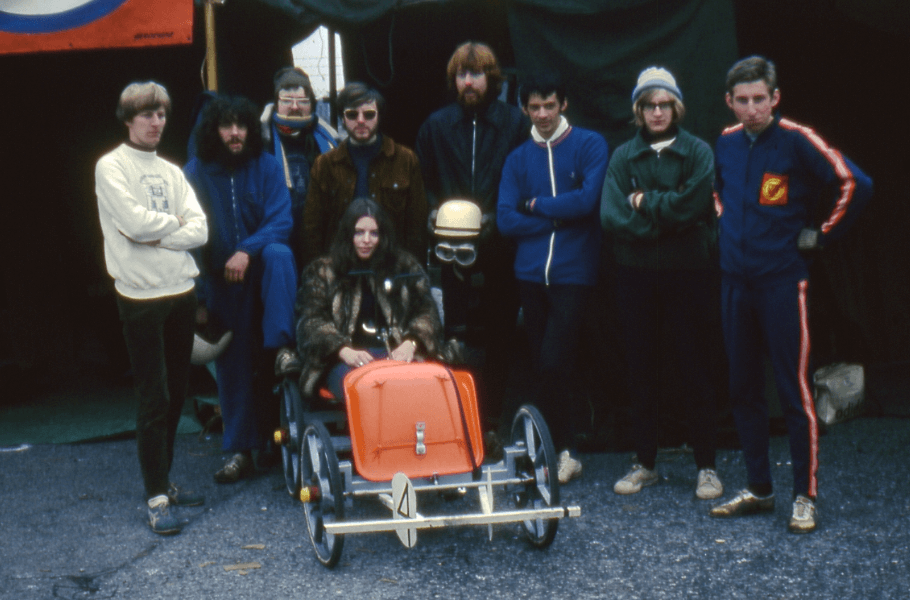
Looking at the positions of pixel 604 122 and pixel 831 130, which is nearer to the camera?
pixel 604 122

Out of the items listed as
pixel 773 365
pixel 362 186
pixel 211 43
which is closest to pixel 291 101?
pixel 362 186

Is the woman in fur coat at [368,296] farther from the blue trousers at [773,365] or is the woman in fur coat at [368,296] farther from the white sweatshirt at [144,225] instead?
the blue trousers at [773,365]

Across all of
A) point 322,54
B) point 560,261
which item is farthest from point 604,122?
point 322,54

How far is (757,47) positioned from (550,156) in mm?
3079

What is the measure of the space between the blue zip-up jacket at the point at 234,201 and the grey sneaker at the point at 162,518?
1278 mm

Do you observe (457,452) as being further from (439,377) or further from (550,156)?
(550,156)

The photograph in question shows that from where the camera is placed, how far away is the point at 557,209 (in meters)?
4.87

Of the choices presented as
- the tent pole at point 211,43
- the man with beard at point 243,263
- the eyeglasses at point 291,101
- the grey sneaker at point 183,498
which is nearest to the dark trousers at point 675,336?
the man with beard at point 243,263

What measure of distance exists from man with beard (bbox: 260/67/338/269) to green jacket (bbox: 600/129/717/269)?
5.98 ft

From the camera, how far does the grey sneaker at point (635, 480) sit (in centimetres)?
492

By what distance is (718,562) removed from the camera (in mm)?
3959

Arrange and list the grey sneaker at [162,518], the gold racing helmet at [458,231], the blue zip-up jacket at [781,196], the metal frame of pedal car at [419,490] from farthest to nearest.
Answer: the gold racing helmet at [458,231], the grey sneaker at [162,518], the blue zip-up jacket at [781,196], the metal frame of pedal car at [419,490]

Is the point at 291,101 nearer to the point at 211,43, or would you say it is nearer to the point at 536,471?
the point at 211,43

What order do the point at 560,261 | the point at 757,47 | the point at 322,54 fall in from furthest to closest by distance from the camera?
the point at 322,54
the point at 757,47
the point at 560,261
